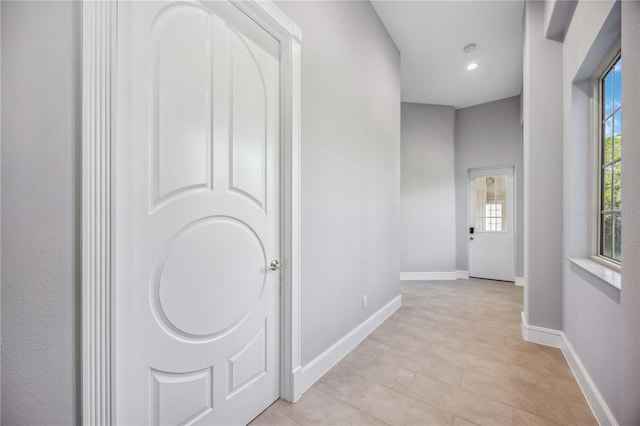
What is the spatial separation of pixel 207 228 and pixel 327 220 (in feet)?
3.15

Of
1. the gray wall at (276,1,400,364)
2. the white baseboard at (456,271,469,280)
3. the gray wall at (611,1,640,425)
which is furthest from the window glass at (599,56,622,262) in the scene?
the white baseboard at (456,271,469,280)

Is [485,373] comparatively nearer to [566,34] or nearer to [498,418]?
[498,418]

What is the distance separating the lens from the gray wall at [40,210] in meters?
0.80

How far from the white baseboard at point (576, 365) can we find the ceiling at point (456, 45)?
3.04 metres

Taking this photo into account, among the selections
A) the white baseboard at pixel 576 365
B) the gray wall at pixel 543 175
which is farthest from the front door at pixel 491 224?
the gray wall at pixel 543 175

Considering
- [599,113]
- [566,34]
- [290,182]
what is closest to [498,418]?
[290,182]

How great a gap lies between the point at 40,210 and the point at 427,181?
16.8 ft

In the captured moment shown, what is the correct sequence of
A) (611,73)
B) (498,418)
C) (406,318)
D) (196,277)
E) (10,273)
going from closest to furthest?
(10,273) → (196,277) → (498,418) → (611,73) → (406,318)

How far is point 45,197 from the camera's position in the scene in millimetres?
831

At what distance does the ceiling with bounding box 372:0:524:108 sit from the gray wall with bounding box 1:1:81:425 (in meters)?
2.81

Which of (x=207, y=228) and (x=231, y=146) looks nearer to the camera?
(x=207, y=228)

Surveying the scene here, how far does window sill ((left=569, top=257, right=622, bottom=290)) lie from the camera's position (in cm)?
141

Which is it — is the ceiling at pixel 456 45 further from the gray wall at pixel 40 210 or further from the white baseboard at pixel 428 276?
the white baseboard at pixel 428 276

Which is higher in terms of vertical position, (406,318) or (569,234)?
(569,234)
